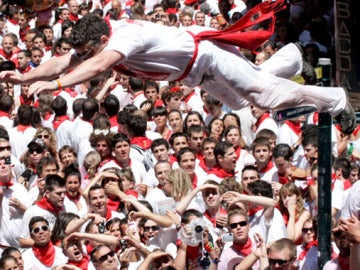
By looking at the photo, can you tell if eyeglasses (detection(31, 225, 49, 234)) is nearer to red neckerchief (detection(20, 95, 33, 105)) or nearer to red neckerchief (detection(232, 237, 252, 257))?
red neckerchief (detection(232, 237, 252, 257))

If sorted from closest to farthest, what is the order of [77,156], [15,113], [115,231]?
[115,231]
[77,156]
[15,113]

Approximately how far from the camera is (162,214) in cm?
1070

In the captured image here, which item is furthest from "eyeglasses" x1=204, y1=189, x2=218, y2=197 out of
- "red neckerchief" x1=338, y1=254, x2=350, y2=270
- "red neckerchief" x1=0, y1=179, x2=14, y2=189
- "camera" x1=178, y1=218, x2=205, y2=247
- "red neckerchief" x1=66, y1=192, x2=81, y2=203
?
"red neckerchief" x1=338, y1=254, x2=350, y2=270

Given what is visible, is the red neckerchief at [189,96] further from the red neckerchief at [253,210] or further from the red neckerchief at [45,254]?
the red neckerchief at [45,254]

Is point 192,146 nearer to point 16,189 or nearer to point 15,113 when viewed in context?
point 16,189

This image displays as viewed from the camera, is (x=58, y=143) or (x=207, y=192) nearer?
(x=207, y=192)

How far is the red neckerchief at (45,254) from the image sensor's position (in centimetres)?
1018

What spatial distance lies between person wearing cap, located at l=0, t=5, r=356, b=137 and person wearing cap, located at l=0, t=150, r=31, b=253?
247 centimetres

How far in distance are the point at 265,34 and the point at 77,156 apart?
4.11m

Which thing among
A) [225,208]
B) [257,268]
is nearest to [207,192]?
[225,208]

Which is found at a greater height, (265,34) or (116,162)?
(265,34)

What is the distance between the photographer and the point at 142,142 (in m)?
12.7

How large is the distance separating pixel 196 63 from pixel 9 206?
3.02 meters

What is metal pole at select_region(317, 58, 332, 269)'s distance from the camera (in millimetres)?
8766
